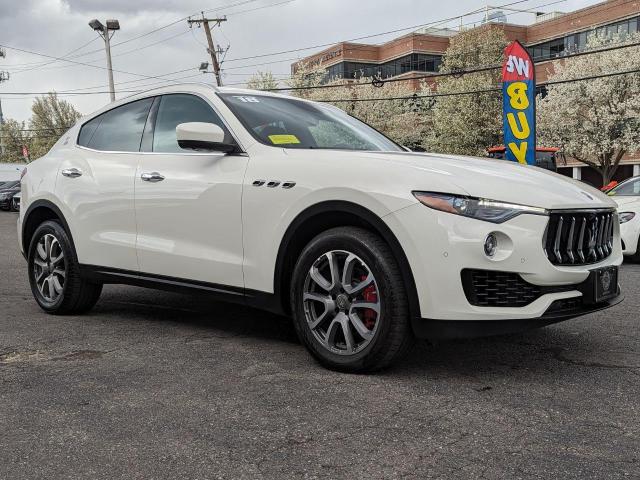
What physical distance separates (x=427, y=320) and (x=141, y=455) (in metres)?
1.52

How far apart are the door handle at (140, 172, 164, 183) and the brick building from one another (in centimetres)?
3762

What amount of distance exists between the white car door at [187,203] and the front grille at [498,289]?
1.48 metres

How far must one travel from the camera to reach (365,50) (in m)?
64.5

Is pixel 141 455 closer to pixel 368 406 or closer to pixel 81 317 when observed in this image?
pixel 368 406

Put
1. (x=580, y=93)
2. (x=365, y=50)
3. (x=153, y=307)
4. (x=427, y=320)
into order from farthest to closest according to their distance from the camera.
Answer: (x=365, y=50)
(x=580, y=93)
(x=153, y=307)
(x=427, y=320)

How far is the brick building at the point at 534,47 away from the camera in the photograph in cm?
4569

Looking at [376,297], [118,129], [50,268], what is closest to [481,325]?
[376,297]

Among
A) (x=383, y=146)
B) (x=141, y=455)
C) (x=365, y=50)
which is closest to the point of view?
(x=141, y=455)

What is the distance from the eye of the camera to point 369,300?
11.8ft

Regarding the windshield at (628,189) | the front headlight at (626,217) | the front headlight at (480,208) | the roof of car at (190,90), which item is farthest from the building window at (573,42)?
the front headlight at (480,208)

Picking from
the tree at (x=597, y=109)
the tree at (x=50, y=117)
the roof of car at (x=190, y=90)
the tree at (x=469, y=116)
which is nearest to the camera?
the roof of car at (x=190, y=90)

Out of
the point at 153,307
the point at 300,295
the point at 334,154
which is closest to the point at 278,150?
the point at 334,154

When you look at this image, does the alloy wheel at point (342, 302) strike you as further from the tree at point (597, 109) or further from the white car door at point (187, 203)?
the tree at point (597, 109)

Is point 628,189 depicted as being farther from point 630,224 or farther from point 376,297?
point 376,297
